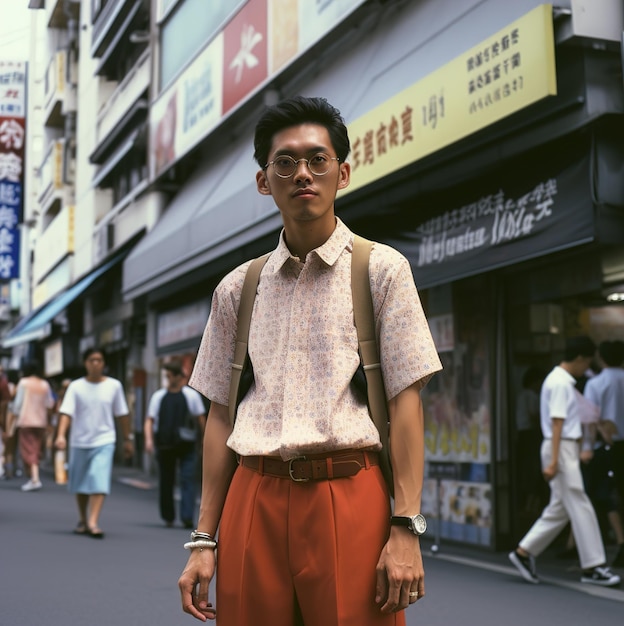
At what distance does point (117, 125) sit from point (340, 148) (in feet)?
68.9

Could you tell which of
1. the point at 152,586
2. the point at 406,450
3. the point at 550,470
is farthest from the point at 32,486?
the point at 406,450

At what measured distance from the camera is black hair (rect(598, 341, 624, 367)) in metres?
8.25

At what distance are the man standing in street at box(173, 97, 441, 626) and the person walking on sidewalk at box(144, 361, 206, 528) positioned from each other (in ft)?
28.4

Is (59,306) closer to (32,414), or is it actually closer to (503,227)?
(32,414)

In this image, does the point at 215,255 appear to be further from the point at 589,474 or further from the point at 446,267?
the point at 589,474

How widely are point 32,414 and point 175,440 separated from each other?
5.79 meters

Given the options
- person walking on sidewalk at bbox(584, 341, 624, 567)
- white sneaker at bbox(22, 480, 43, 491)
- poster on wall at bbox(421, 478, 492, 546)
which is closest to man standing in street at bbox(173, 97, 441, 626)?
person walking on sidewalk at bbox(584, 341, 624, 567)

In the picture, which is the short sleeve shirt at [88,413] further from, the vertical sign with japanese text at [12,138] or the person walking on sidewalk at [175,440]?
the vertical sign with japanese text at [12,138]

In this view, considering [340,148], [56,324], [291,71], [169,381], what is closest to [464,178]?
[169,381]

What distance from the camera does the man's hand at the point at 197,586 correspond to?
2.41 meters

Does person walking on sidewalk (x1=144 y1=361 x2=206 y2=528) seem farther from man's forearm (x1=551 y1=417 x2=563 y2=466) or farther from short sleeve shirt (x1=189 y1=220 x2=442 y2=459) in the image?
short sleeve shirt (x1=189 y1=220 x2=442 y2=459)

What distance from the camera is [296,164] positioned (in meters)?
2.41

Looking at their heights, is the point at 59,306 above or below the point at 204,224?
below

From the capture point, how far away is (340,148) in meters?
2.50
